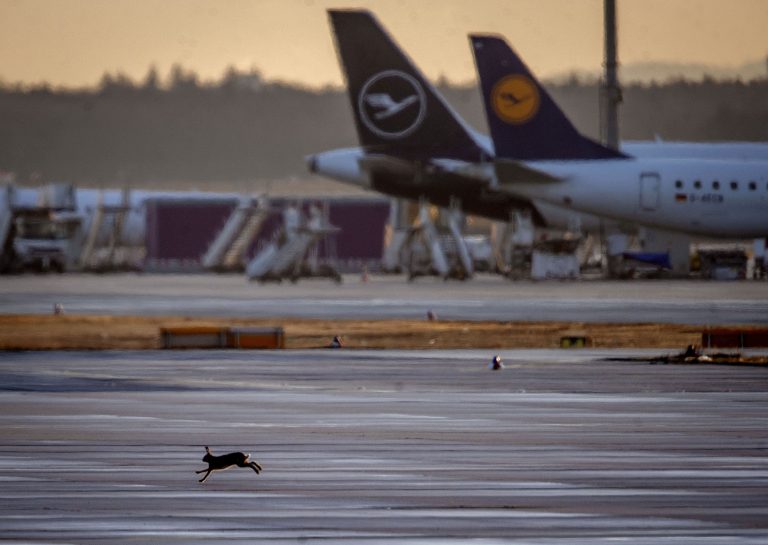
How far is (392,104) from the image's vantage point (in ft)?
295

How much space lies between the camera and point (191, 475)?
53.4 ft

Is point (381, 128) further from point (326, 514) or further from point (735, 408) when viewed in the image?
point (326, 514)

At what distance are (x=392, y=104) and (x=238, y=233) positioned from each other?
3847 cm

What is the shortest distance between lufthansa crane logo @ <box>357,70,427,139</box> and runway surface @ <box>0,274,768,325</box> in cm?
959

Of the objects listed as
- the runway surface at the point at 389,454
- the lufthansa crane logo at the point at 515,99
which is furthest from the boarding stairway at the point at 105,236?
the runway surface at the point at 389,454

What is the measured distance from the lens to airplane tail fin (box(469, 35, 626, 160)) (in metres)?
84.9

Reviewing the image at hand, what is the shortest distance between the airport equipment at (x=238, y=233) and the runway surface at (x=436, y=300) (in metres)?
41.0

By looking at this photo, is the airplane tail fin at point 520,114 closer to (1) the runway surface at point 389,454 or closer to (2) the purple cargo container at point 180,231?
(2) the purple cargo container at point 180,231

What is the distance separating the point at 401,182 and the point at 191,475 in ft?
234

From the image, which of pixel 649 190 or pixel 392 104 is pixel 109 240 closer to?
pixel 392 104

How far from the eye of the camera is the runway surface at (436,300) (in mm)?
50250

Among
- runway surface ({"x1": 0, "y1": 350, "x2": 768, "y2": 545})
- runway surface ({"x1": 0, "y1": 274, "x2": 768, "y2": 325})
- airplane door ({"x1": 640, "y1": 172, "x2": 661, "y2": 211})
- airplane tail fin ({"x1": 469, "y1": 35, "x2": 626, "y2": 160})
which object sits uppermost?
airplane tail fin ({"x1": 469, "y1": 35, "x2": 626, "y2": 160})

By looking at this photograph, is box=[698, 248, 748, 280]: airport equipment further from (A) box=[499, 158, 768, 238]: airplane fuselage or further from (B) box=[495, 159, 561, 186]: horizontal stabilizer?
(B) box=[495, 159, 561, 186]: horizontal stabilizer

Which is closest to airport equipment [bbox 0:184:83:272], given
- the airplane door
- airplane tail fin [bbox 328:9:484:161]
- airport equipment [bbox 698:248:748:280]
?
airplane tail fin [bbox 328:9:484:161]
